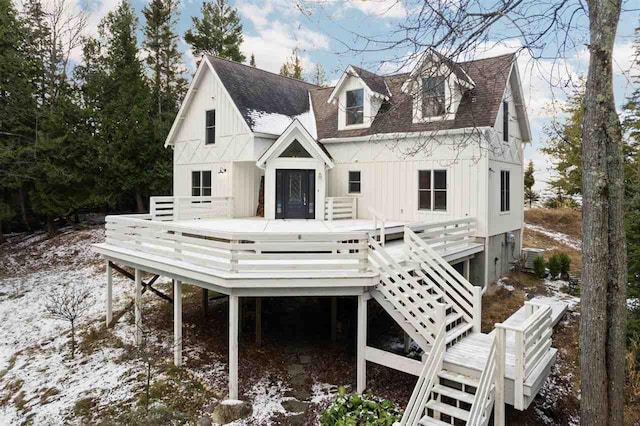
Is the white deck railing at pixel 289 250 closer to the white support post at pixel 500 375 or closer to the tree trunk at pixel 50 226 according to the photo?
the white support post at pixel 500 375

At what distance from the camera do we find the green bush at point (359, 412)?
21.3ft

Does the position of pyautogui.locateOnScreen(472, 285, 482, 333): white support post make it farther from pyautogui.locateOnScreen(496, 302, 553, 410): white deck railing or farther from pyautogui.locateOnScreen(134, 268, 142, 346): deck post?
pyautogui.locateOnScreen(134, 268, 142, 346): deck post

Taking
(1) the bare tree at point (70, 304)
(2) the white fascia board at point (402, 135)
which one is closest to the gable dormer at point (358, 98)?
(2) the white fascia board at point (402, 135)

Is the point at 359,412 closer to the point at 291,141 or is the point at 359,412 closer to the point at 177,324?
the point at 177,324

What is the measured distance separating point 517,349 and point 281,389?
14.2 feet

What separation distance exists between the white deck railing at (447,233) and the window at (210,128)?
9428mm

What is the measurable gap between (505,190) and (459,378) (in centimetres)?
949

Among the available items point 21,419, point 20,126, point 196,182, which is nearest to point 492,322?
point 21,419

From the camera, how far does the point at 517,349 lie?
5.88 metres

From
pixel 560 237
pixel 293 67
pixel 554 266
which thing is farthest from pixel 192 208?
pixel 293 67

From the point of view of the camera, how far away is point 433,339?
691 centimetres

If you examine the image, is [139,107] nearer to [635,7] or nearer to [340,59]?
[340,59]

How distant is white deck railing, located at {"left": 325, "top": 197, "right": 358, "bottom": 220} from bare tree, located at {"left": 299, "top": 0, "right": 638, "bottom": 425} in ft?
28.3

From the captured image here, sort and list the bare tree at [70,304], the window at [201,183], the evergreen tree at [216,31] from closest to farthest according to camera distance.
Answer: the bare tree at [70,304] → the window at [201,183] → the evergreen tree at [216,31]
